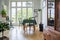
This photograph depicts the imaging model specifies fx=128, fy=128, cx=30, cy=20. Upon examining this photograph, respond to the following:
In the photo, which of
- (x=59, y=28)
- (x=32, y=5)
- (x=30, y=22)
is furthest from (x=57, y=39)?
(x=32, y=5)

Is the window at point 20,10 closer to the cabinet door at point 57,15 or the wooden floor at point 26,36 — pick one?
the wooden floor at point 26,36

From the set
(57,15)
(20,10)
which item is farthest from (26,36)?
(20,10)

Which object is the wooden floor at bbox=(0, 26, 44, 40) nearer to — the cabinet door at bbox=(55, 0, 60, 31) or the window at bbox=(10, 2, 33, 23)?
the cabinet door at bbox=(55, 0, 60, 31)

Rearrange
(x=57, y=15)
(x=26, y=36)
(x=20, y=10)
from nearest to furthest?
1. (x=57, y=15)
2. (x=26, y=36)
3. (x=20, y=10)

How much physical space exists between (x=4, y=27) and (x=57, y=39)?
2855 millimetres

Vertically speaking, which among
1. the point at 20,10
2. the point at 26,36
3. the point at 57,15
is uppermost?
the point at 20,10

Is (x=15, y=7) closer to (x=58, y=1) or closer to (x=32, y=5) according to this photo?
(x=32, y=5)

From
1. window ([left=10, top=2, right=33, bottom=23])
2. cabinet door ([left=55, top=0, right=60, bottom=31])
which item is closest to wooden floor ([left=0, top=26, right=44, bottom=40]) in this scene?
cabinet door ([left=55, top=0, right=60, bottom=31])

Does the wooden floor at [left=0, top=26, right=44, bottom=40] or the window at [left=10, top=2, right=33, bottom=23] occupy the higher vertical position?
the window at [left=10, top=2, right=33, bottom=23]

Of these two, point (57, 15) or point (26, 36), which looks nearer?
point (57, 15)

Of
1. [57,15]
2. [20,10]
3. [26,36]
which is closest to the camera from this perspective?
[57,15]

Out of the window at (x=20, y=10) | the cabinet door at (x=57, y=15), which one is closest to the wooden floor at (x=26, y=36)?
the cabinet door at (x=57, y=15)

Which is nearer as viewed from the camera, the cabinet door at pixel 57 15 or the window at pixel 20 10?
the cabinet door at pixel 57 15

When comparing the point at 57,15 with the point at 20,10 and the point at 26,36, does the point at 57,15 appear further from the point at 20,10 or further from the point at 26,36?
the point at 20,10
